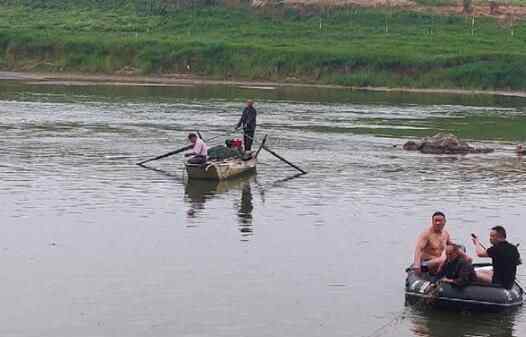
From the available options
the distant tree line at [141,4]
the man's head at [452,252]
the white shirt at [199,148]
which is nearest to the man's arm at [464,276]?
the man's head at [452,252]

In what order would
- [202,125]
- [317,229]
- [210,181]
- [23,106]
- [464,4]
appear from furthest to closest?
[464,4] → [23,106] → [202,125] → [210,181] → [317,229]

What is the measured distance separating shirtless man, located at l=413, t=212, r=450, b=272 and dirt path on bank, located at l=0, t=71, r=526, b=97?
53492mm

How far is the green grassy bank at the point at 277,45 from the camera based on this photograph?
76500 millimetres

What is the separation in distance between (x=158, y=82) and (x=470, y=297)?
194 feet

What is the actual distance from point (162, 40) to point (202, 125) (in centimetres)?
3532

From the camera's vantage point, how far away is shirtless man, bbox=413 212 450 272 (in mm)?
20438

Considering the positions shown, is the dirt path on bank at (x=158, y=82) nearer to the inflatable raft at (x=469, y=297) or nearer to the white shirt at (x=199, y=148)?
the white shirt at (x=199, y=148)

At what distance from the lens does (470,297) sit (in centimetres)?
1967

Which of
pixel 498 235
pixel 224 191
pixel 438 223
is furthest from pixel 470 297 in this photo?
pixel 224 191

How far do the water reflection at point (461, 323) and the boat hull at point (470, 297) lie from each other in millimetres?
103

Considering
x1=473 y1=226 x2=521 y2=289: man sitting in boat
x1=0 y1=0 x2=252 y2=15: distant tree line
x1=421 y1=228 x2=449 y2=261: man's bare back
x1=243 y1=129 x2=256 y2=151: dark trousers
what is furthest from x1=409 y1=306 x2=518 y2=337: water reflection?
x1=0 y1=0 x2=252 y2=15: distant tree line

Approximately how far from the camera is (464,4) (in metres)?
91.5

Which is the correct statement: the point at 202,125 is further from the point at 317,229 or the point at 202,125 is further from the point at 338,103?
the point at 317,229

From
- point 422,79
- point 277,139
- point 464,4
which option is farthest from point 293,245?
point 464,4
